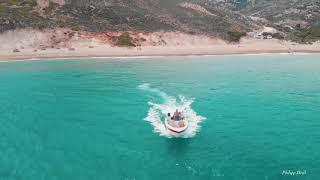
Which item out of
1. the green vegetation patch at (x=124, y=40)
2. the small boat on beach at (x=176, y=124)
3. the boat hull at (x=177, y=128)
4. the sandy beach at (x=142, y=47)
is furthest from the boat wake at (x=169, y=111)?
the green vegetation patch at (x=124, y=40)

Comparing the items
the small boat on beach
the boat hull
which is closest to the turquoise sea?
the boat hull

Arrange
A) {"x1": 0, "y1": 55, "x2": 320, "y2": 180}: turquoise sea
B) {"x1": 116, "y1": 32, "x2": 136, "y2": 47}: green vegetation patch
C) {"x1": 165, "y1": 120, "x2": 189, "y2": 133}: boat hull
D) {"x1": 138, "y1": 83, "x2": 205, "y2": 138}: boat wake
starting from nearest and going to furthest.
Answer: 1. {"x1": 0, "y1": 55, "x2": 320, "y2": 180}: turquoise sea
2. {"x1": 165, "y1": 120, "x2": 189, "y2": 133}: boat hull
3. {"x1": 138, "y1": 83, "x2": 205, "y2": 138}: boat wake
4. {"x1": 116, "y1": 32, "x2": 136, "y2": 47}: green vegetation patch

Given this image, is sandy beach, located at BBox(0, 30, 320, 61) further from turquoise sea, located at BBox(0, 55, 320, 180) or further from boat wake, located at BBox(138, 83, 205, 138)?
boat wake, located at BBox(138, 83, 205, 138)

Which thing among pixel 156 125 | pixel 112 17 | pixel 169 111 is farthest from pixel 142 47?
pixel 156 125

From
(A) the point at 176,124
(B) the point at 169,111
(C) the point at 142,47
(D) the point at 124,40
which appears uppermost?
(A) the point at 176,124

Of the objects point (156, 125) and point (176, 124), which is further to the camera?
point (156, 125)

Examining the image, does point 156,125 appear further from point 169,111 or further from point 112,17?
point 112,17

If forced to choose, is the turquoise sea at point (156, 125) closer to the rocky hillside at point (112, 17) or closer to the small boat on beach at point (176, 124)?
the small boat on beach at point (176, 124)
